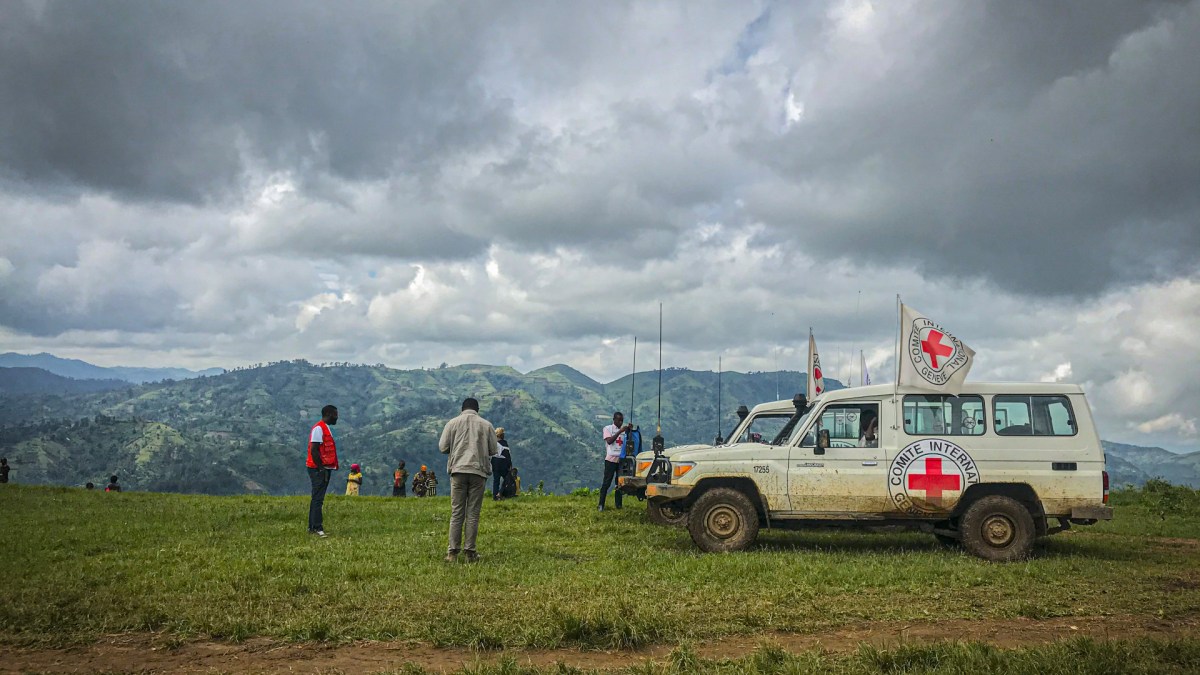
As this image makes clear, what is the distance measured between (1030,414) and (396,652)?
32.4 ft

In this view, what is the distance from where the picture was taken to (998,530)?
11938 millimetres

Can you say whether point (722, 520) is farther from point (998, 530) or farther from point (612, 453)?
point (612, 453)

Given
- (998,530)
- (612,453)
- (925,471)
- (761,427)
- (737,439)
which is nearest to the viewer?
(998,530)

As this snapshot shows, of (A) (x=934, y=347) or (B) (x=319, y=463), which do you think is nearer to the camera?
(A) (x=934, y=347)

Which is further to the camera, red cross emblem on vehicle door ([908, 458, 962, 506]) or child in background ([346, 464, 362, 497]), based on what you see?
child in background ([346, 464, 362, 497])

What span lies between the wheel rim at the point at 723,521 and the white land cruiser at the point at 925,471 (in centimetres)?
2

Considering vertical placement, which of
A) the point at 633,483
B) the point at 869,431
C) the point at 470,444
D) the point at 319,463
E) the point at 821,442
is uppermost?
the point at 869,431

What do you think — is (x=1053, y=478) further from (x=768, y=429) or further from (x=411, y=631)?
(x=411, y=631)

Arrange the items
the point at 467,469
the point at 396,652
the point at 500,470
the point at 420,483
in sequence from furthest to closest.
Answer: the point at 420,483 < the point at 500,470 < the point at 467,469 < the point at 396,652

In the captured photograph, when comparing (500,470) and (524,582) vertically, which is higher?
(500,470)

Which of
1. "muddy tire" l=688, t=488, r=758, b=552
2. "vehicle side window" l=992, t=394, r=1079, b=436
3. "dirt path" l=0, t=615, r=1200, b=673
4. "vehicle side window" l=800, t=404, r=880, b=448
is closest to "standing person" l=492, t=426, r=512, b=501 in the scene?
"muddy tire" l=688, t=488, r=758, b=552

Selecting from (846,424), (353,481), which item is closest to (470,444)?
(846,424)

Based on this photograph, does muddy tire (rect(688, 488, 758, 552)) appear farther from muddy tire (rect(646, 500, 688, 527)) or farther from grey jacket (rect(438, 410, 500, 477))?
grey jacket (rect(438, 410, 500, 477))

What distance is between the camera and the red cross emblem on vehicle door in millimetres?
12016
